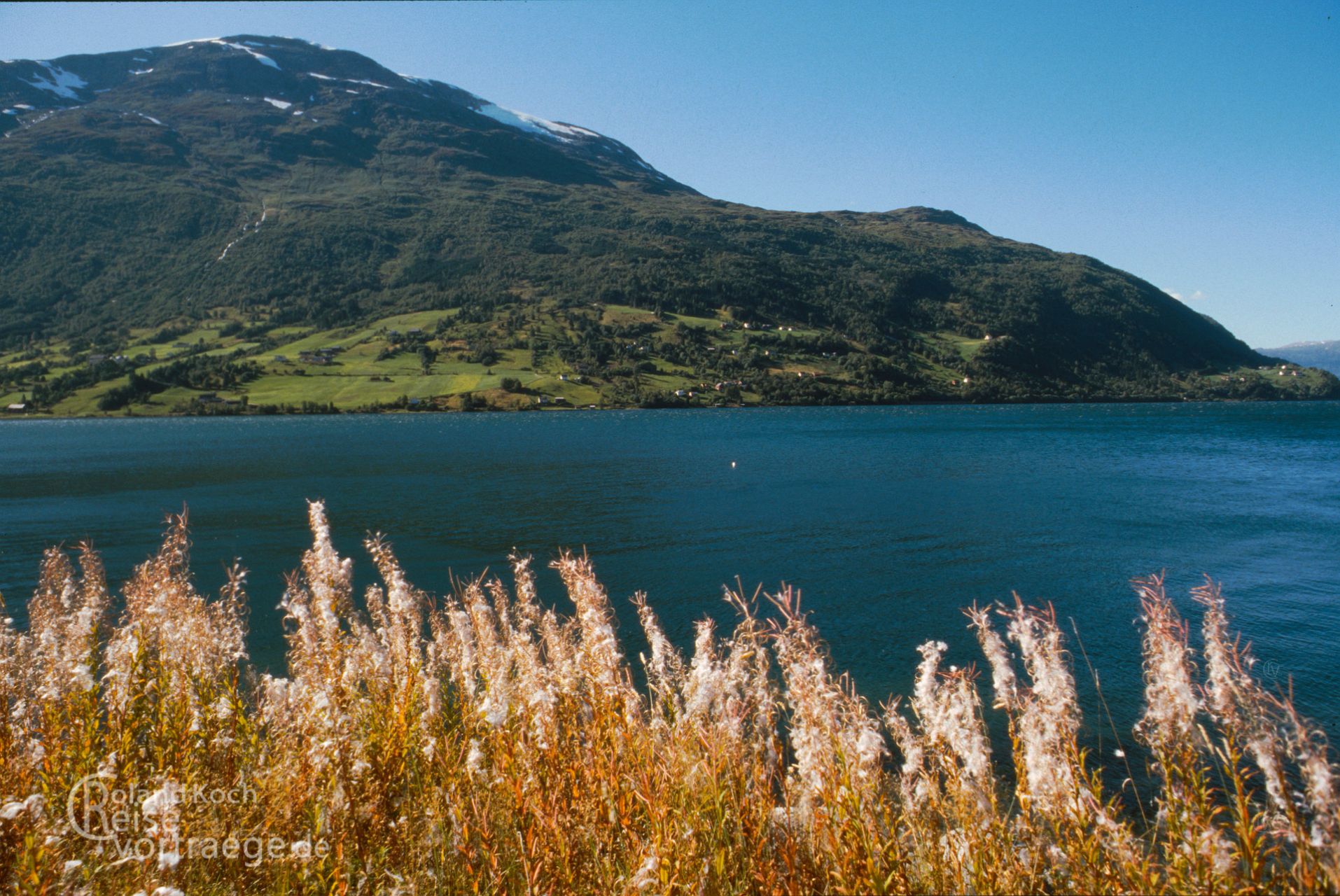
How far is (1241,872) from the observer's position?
3947 mm

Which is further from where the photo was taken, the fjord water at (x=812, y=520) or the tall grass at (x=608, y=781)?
the fjord water at (x=812, y=520)

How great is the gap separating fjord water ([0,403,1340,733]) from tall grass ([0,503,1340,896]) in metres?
3.97

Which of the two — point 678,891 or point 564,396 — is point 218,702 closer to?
point 678,891

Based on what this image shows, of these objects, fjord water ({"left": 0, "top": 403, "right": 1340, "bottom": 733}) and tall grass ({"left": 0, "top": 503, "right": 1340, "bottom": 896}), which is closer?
tall grass ({"left": 0, "top": 503, "right": 1340, "bottom": 896})

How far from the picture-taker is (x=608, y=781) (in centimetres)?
456

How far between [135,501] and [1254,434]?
140682 millimetres

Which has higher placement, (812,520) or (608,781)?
(608,781)

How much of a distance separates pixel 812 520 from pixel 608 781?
43.9 m

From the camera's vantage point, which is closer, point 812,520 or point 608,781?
point 608,781

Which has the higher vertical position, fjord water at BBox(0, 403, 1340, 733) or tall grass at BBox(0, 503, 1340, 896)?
tall grass at BBox(0, 503, 1340, 896)

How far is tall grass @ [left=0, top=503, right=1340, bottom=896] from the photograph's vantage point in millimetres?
3949

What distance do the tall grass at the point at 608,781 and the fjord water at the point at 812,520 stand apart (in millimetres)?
3966

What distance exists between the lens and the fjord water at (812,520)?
27.0 m

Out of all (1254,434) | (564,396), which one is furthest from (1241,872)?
(564,396)
